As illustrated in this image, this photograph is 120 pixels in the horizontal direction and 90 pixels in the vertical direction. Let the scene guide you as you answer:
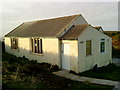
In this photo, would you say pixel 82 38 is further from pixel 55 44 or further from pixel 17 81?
pixel 17 81

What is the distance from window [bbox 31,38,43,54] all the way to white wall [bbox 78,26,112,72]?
5.30 m

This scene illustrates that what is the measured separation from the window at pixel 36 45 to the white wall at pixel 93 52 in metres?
5.30

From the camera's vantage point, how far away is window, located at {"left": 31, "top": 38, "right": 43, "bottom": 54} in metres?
15.3

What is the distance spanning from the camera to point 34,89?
6.58 m

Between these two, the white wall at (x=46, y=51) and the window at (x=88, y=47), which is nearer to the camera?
the window at (x=88, y=47)

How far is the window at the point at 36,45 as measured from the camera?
601 inches

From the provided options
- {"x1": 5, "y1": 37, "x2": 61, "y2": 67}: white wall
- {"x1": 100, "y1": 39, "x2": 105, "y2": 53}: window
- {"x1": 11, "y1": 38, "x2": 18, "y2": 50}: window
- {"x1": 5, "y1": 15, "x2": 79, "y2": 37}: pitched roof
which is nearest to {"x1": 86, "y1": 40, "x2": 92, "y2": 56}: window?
{"x1": 100, "y1": 39, "x2": 105, "y2": 53}: window

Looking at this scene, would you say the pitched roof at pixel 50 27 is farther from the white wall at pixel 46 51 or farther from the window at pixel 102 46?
the window at pixel 102 46

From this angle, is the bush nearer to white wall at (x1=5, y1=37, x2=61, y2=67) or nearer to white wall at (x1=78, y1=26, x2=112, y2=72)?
white wall at (x1=5, y1=37, x2=61, y2=67)

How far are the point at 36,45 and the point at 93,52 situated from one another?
6567mm

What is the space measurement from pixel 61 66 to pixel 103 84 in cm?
500

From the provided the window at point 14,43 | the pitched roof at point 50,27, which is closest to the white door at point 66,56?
the pitched roof at point 50,27

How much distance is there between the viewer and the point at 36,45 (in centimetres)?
1575

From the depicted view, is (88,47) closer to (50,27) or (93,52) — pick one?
(93,52)
